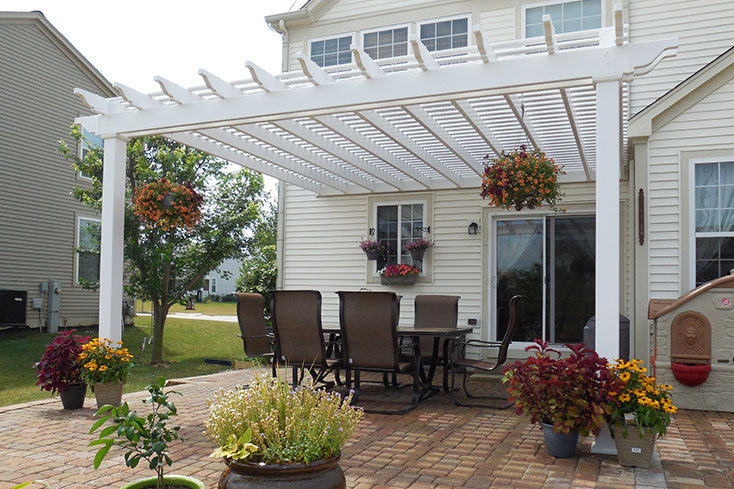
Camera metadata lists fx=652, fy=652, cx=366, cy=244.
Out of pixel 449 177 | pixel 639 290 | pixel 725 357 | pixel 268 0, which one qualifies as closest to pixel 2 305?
pixel 268 0

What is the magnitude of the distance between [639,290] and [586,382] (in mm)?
3115

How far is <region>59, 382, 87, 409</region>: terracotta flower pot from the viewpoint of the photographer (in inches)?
228

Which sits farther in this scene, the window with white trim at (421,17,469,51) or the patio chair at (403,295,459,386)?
the window with white trim at (421,17,469,51)

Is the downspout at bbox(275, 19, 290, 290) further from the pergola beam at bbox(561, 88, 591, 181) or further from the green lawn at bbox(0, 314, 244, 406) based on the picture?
the pergola beam at bbox(561, 88, 591, 181)

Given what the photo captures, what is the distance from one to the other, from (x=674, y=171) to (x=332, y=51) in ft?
17.5

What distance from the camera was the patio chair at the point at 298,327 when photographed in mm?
6055

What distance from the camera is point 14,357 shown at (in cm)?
1127

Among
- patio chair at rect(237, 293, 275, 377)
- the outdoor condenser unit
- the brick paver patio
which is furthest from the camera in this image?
the outdoor condenser unit

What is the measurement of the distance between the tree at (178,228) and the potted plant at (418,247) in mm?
4041

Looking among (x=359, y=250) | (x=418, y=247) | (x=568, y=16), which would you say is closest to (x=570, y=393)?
(x=418, y=247)

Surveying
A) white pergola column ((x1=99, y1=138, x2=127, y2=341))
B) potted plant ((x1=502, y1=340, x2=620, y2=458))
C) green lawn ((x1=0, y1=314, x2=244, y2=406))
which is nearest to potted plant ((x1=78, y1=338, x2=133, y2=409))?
white pergola column ((x1=99, y1=138, x2=127, y2=341))

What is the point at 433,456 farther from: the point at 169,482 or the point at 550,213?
the point at 550,213

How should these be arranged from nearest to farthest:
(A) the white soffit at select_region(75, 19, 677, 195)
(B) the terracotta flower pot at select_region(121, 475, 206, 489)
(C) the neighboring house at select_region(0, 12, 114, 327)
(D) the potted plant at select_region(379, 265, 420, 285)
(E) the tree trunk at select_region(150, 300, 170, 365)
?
(B) the terracotta flower pot at select_region(121, 475, 206, 489)
(A) the white soffit at select_region(75, 19, 677, 195)
(D) the potted plant at select_region(379, 265, 420, 285)
(E) the tree trunk at select_region(150, 300, 170, 365)
(C) the neighboring house at select_region(0, 12, 114, 327)

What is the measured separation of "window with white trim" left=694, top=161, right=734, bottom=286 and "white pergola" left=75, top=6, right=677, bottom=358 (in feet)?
4.06
